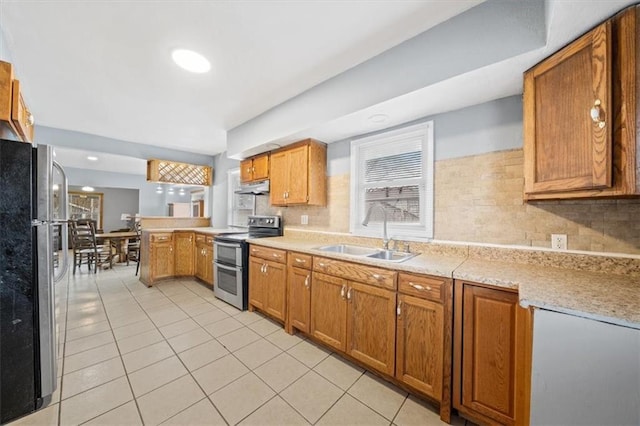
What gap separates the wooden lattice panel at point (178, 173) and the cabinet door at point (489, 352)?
5225 millimetres

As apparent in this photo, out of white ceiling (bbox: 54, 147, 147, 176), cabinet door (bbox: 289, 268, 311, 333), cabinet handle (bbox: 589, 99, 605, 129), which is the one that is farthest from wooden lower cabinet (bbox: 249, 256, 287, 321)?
white ceiling (bbox: 54, 147, 147, 176)

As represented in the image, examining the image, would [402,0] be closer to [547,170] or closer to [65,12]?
[547,170]

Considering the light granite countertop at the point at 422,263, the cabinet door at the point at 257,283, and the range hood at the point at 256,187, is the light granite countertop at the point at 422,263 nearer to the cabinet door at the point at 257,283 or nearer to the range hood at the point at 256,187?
the cabinet door at the point at 257,283

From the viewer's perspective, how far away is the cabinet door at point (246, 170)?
3.54m

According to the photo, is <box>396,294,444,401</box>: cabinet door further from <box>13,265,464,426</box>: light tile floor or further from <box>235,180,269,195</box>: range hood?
<box>235,180,269,195</box>: range hood

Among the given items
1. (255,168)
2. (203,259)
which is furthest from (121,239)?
(255,168)

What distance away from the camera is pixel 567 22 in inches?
43.4

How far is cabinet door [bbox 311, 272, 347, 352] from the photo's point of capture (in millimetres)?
1917

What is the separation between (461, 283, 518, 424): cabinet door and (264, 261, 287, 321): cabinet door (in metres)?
1.60

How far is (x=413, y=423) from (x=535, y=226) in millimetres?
1494

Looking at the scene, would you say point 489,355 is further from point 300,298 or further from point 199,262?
point 199,262

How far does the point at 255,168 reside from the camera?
3.47 meters

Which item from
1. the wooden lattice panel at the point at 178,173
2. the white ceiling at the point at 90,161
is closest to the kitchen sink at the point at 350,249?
the wooden lattice panel at the point at 178,173

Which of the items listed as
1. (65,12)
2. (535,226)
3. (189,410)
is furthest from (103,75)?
(535,226)
